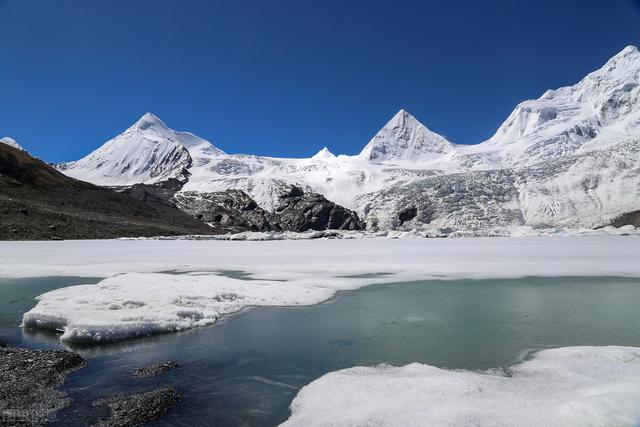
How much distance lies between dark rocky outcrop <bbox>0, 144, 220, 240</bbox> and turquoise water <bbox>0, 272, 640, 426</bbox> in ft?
144

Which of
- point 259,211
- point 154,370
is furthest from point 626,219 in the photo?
point 154,370

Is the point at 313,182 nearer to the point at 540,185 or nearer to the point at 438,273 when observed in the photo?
the point at 540,185

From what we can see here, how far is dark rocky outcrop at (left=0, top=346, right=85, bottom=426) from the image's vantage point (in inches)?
198

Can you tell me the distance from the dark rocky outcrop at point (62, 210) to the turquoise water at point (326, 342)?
4380 cm

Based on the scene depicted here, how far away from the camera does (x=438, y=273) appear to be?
1752 centimetres

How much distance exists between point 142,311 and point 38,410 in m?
4.58

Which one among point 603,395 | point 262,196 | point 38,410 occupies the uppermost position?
point 262,196

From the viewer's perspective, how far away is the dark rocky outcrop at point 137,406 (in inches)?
193

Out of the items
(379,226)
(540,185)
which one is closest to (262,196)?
(379,226)

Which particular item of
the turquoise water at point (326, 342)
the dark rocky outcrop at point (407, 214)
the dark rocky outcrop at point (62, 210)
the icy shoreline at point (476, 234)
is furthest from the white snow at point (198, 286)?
the dark rocky outcrop at point (407, 214)

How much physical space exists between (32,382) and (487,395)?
20.6 ft

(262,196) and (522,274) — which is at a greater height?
(262,196)

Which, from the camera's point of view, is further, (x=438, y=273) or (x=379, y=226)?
(x=379, y=226)

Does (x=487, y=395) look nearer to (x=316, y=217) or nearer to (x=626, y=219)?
(x=626, y=219)
